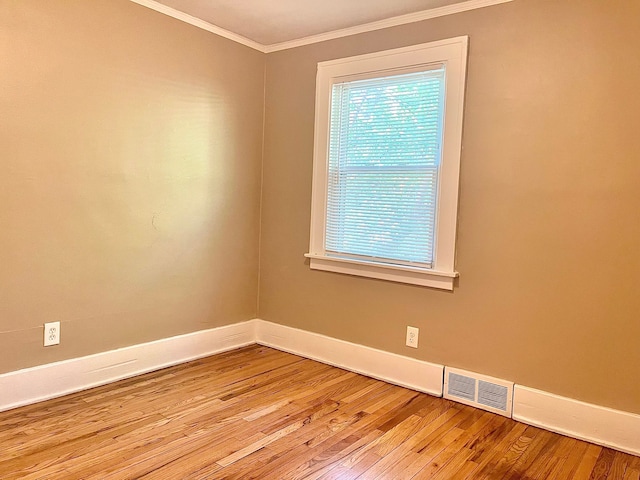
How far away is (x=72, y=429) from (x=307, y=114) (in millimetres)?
2355

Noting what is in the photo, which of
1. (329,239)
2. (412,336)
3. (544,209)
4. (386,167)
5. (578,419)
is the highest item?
(386,167)

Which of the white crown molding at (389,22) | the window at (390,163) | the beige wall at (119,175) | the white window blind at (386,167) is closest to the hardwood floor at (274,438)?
the beige wall at (119,175)

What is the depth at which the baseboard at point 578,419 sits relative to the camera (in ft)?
7.25

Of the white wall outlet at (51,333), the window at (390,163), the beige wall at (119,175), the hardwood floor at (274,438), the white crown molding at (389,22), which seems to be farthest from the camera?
the window at (390,163)

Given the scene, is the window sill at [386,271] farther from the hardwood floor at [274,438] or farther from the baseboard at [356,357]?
the hardwood floor at [274,438]

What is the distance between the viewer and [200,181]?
10.5 feet

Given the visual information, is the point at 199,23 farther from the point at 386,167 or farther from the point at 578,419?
the point at 578,419

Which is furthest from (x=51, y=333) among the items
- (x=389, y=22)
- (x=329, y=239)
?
(x=389, y=22)

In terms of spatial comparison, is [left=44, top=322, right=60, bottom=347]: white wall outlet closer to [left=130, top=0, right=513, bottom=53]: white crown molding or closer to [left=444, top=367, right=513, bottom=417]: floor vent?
[left=130, top=0, right=513, bottom=53]: white crown molding

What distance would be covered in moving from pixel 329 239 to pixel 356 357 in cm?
81

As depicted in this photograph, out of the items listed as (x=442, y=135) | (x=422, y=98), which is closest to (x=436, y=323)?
(x=442, y=135)

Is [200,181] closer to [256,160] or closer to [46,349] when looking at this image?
[256,160]

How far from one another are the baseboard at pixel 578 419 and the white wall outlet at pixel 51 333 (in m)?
2.46

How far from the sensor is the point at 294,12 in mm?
2887
